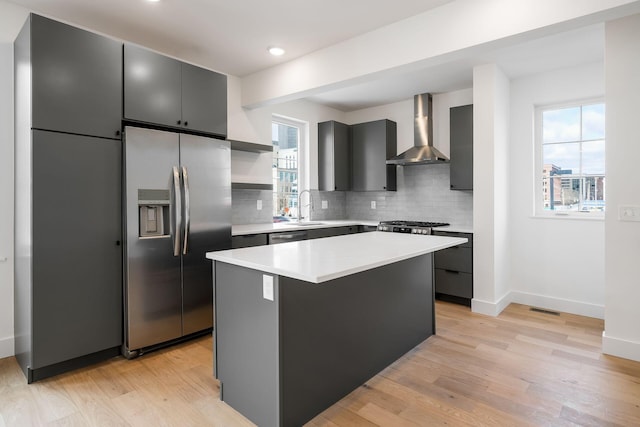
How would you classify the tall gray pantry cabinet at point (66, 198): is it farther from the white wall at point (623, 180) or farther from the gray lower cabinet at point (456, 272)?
the white wall at point (623, 180)

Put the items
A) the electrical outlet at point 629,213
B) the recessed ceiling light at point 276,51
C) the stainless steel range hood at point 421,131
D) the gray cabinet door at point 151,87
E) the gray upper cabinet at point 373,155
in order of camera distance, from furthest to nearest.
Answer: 1. the gray upper cabinet at point 373,155
2. the stainless steel range hood at point 421,131
3. the recessed ceiling light at point 276,51
4. the gray cabinet door at point 151,87
5. the electrical outlet at point 629,213

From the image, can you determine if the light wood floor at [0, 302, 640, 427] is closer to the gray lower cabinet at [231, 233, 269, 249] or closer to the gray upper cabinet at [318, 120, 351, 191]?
the gray lower cabinet at [231, 233, 269, 249]

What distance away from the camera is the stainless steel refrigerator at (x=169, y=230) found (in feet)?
9.05

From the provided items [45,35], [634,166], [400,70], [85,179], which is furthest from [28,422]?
[634,166]

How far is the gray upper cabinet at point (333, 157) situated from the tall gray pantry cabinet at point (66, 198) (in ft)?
10.2

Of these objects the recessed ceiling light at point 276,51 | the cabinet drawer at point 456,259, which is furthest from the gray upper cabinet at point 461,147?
the recessed ceiling light at point 276,51

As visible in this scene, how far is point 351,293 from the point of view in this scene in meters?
2.34

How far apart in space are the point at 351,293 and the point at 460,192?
3059 millimetres

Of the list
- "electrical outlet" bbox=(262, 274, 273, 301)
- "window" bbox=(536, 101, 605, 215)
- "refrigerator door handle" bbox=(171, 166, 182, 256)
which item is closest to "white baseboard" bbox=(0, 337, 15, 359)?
"refrigerator door handle" bbox=(171, 166, 182, 256)

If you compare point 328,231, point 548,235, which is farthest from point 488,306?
point 328,231

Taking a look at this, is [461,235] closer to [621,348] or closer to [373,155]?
[621,348]

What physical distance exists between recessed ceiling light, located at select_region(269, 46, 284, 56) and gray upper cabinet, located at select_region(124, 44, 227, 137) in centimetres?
54

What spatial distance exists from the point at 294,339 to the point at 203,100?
7.72 ft

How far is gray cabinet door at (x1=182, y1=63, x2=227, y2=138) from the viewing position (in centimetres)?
314
